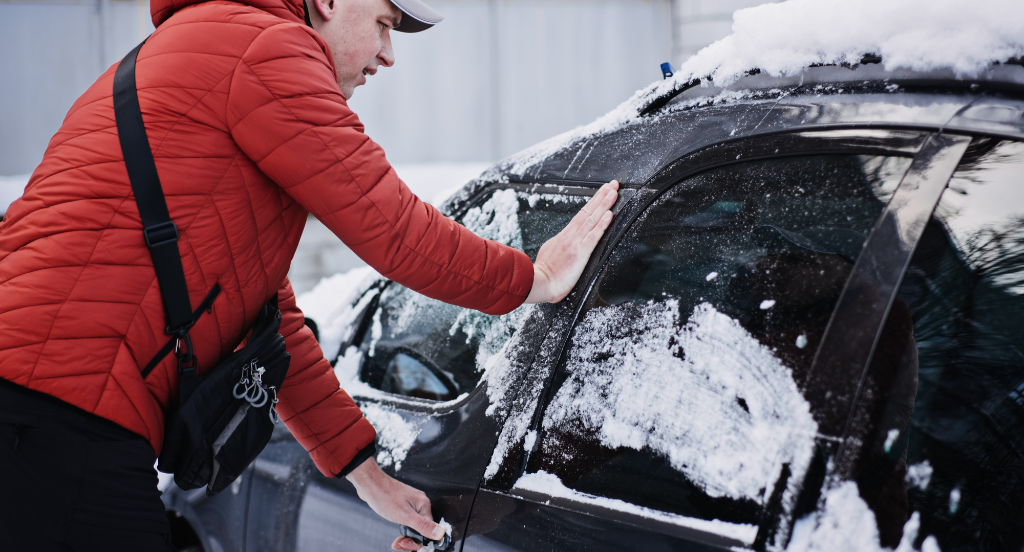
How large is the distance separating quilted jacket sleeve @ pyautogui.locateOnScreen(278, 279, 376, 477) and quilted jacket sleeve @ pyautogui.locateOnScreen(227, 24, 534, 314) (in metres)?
0.41

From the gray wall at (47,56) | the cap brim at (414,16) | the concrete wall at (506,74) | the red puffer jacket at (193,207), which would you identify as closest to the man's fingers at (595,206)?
the red puffer jacket at (193,207)

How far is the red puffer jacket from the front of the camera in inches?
43.6

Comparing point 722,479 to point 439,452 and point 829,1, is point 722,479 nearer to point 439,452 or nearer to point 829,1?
point 439,452

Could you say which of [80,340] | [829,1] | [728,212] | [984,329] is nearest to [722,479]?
[728,212]

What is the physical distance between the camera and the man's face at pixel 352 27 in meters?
1.37

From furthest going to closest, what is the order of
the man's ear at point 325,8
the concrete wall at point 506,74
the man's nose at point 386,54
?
the concrete wall at point 506,74 < the man's nose at point 386,54 < the man's ear at point 325,8

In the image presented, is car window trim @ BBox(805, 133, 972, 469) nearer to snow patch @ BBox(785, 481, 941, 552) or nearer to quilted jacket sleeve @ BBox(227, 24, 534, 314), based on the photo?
snow patch @ BBox(785, 481, 941, 552)

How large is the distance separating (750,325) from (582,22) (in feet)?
24.9

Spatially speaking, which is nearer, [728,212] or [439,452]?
[728,212]

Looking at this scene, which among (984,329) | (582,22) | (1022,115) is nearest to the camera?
(1022,115)

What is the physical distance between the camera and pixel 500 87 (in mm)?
8117

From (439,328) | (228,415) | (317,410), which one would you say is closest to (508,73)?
(439,328)

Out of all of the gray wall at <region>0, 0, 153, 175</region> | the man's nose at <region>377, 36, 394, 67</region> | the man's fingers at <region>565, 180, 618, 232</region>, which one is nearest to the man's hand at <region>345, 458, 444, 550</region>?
the man's fingers at <region>565, 180, 618, 232</region>

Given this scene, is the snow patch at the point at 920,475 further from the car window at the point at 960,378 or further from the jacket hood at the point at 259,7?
the jacket hood at the point at 259,7
